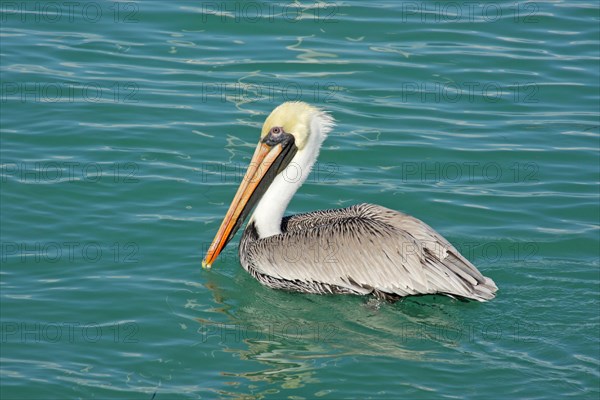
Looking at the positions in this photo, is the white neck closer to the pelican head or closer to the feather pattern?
the pelican head

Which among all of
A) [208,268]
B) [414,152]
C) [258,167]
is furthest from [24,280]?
[414,152]

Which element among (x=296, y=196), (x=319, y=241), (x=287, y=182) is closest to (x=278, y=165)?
(x=287, y=182)

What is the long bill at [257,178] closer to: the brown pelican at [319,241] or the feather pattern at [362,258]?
the brown pelican at [319,241]

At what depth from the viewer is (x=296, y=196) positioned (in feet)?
33.2

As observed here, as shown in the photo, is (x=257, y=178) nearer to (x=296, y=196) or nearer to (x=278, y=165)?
(x=278, y=165)

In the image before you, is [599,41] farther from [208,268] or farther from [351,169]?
[208,268]

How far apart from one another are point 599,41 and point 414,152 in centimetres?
408

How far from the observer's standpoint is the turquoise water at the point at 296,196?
24.0ft

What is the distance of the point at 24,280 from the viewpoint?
8391mm

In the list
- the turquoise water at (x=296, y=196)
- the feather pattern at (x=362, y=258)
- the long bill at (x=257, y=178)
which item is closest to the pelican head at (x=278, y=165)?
the long bill at (x=257, y=178)

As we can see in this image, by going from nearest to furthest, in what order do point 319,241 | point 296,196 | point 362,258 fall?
point 362,258 → point 319,241 → point 296,196

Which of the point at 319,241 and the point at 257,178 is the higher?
the point at 257,178

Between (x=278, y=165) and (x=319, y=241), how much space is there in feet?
2.71

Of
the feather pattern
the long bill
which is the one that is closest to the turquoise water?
the feather pattern
